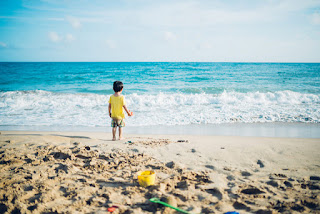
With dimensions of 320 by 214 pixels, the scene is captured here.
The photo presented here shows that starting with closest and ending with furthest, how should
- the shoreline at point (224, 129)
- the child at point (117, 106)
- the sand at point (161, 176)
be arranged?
the sand at point (161, 176)
the child at point (117, 106)
the shoreline at point (224, 129)

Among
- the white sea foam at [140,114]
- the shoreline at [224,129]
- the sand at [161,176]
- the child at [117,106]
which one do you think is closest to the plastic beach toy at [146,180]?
the sand at [161,176]

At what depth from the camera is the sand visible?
8.45ft

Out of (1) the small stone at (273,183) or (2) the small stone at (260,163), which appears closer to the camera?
(1) the small stone at (273,183)

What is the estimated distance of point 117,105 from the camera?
5.29 metres

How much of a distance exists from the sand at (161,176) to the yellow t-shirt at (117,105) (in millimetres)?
714

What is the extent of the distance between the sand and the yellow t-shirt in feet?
2.34

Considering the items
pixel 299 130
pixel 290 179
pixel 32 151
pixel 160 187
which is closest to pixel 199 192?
pixel 160 187

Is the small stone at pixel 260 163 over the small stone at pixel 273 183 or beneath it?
over

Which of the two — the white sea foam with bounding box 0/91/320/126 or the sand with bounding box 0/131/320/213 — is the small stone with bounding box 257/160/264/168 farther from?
the white sea foam with bounding box 0/91/320/126

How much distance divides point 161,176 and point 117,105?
2529 mm

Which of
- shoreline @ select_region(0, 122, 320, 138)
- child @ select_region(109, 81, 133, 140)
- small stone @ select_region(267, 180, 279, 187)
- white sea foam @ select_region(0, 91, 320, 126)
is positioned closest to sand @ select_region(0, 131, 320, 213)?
small stone @ select_region(267, 180, 279, 187)

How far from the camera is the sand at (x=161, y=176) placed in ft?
8.45

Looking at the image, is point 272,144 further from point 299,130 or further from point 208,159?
point 299,130

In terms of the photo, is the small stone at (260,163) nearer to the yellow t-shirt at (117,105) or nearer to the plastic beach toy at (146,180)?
the plastic beach toy at (146,180)
